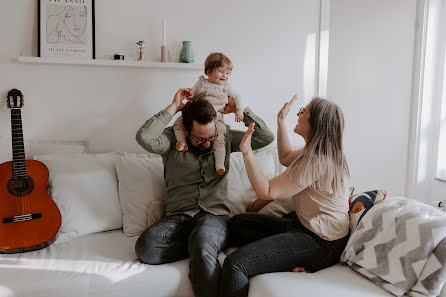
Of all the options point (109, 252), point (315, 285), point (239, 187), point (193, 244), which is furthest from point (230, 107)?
point (315, 285)

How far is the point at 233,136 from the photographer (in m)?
2.16

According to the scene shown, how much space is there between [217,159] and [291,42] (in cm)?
118

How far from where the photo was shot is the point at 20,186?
6.37ft

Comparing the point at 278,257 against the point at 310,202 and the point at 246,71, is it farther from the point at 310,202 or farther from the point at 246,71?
the point at 246,71

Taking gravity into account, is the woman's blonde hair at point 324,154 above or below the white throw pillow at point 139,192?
above

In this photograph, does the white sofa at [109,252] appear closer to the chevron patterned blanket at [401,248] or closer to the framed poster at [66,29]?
the chevron patterned blanket at [401,248]

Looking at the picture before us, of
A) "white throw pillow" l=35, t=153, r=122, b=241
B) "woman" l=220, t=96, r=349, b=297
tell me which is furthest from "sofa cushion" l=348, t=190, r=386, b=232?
"white throw pillow" l=35, t=153, r=122, b=241

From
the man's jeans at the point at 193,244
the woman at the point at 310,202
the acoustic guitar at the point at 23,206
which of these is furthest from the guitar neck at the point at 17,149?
the woman at the point at 310,202

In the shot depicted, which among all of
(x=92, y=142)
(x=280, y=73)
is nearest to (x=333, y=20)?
(x=280, y=73)

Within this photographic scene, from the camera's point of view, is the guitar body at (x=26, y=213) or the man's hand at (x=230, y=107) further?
the man's hand at (x=230, y=107)

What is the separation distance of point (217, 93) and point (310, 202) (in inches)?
31.2

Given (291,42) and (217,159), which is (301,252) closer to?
(217,159)

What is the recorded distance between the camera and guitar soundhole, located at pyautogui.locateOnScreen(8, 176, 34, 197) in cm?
193

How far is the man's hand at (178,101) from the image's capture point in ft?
6.86
